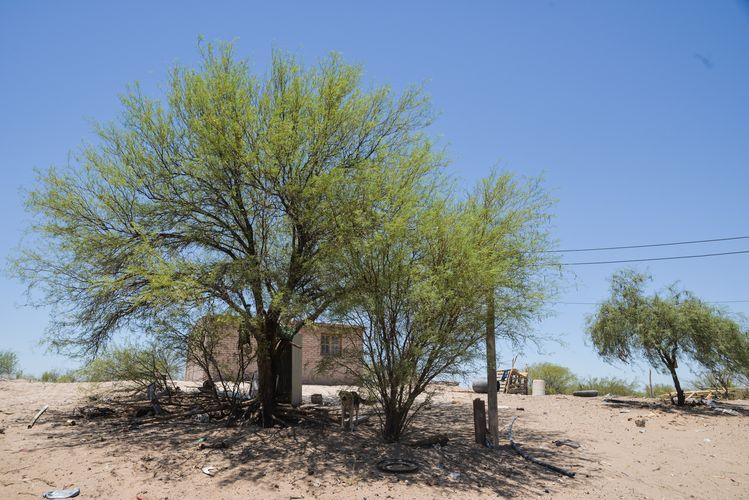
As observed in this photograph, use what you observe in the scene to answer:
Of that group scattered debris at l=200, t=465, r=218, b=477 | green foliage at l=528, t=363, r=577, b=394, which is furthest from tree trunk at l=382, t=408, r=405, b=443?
green foliage at l=528, t=363, r=577, b=394

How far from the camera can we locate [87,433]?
42.0 ft

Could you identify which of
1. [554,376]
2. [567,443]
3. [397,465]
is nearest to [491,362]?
[397,465]

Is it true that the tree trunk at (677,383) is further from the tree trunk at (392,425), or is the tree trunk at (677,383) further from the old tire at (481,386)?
the tree trunk at (392,425)

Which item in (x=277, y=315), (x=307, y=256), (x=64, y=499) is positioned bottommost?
(x=64, y=499)

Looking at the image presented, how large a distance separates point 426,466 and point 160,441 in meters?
5.63

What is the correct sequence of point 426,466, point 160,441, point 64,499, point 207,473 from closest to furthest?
point 64,499
point 207,473
point 426,466
point 160,441

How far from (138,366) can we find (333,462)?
7142 millimetres

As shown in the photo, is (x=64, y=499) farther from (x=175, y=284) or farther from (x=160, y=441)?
(x=175, y=284)

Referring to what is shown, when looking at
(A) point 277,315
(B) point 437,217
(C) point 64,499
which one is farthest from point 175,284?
(B) point 437,217

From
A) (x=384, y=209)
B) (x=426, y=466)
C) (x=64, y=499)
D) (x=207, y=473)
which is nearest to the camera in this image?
(x=64, y=499)

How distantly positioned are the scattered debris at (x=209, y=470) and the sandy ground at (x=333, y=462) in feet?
0.28

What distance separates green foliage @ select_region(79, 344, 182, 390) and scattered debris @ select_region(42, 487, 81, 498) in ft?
17.2

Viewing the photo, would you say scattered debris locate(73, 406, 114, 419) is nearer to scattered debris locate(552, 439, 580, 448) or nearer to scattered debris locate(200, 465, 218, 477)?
scattered debris locate(200, 465, 218, 477)

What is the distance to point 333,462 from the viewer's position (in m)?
11.3
